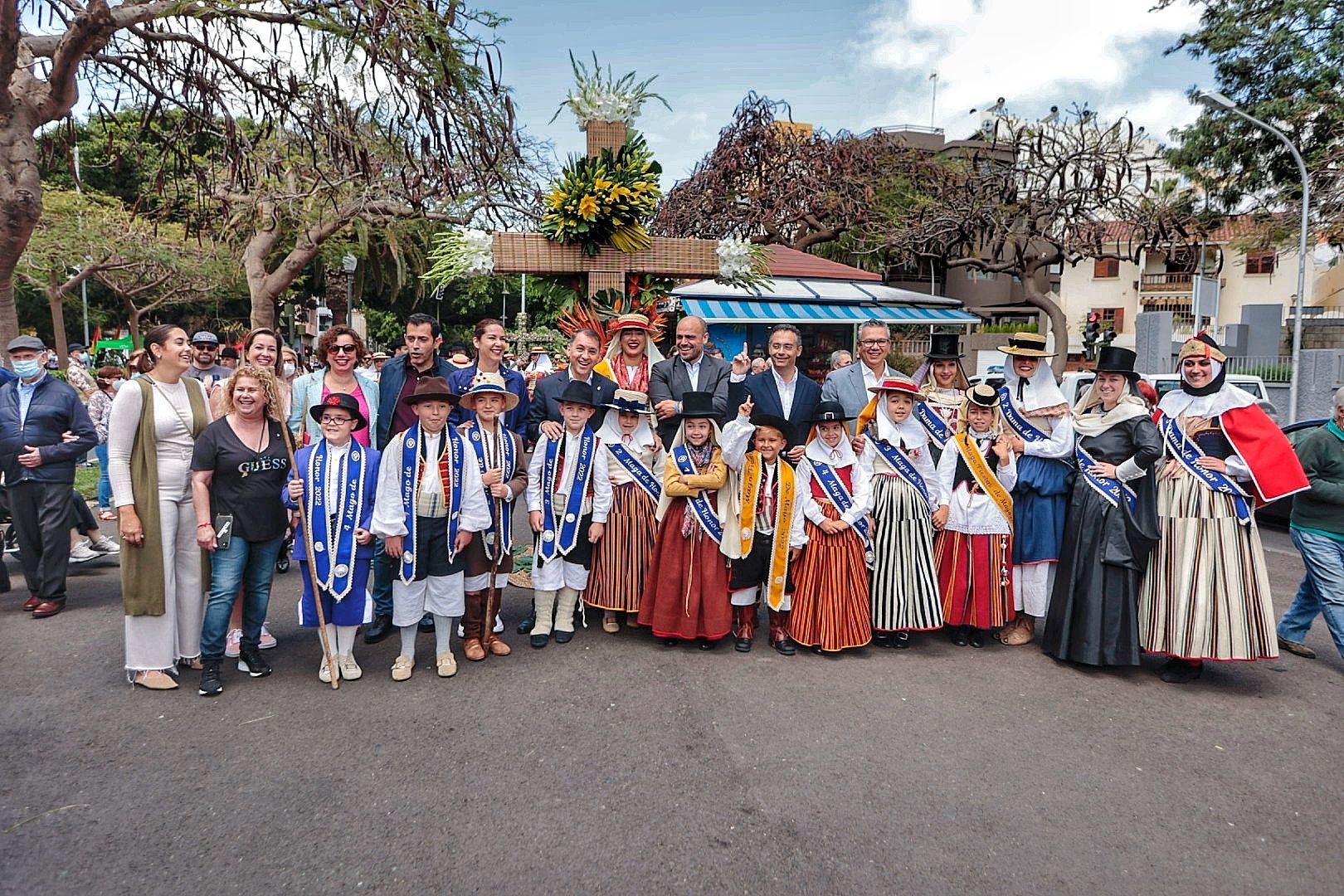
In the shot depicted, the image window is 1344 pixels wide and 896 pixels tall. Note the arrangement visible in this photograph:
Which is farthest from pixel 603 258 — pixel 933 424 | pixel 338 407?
pixel 933 424

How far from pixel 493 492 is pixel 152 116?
429cm

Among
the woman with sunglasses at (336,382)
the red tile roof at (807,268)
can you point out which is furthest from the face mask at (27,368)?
the red tile roof at (807,268)

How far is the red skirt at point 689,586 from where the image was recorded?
521 cm

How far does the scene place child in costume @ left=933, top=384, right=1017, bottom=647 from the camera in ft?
17.2

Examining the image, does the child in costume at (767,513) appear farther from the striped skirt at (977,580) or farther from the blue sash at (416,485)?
the blue sash at (416,485)

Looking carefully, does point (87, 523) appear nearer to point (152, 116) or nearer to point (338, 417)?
point (152, 116)

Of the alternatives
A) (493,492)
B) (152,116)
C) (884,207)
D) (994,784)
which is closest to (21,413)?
(152,116)

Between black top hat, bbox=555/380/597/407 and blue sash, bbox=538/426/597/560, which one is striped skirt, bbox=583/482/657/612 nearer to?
blue sash, bbox=538/426/597/560

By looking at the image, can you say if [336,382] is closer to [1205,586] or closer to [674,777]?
[674,777]

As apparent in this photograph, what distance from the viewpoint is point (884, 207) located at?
2511cm

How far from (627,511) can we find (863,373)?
6.81ft

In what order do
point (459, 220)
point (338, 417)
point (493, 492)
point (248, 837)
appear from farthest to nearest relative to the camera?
point (459, 220)
point (493, 492)
point (338, 417)
point (248, 837)

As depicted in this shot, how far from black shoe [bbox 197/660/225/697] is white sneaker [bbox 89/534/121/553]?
12.9 feet

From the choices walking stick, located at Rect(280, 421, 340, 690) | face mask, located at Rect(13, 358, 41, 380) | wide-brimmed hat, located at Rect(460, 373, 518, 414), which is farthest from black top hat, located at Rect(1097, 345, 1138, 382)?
face mask, located at Rect(13, 358, 41, 380)
